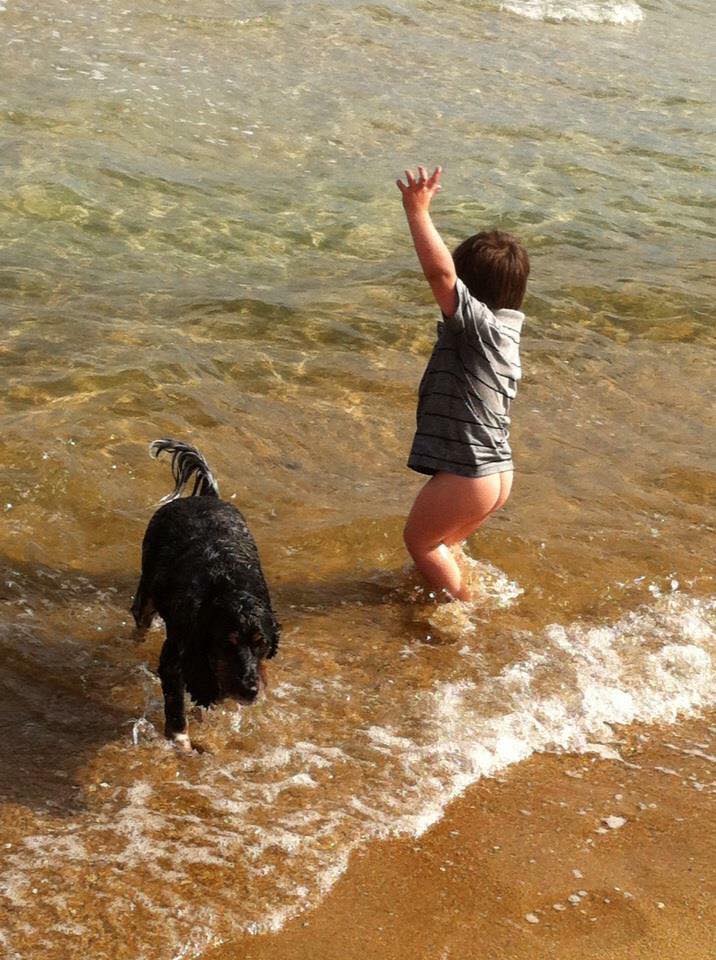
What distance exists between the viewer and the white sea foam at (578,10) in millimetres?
22719

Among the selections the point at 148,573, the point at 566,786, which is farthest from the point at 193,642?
the point at 566,786

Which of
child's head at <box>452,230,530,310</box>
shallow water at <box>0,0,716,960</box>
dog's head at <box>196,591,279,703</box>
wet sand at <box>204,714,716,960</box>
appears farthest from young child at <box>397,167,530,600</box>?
dog's head at <box>196,591,279,703</box>

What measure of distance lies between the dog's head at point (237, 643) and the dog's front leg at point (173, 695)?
0.94 ft

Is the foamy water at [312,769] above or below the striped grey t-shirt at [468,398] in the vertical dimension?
below

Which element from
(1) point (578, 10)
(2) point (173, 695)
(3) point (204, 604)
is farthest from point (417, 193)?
(1) point (578, 10)

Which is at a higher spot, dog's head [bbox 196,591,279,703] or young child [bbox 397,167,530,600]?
young child [bbox 397,167,530,600]

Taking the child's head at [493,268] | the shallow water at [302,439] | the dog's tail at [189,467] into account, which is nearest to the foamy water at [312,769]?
the shallow water at [302,439]

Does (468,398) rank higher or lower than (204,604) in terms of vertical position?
higher

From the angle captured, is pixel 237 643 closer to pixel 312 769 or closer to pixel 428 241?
pixel 312 769

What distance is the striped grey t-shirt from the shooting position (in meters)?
5.69

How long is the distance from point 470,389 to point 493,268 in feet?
1.94

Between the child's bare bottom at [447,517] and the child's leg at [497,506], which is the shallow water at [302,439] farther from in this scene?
the child's leg at [497,506]

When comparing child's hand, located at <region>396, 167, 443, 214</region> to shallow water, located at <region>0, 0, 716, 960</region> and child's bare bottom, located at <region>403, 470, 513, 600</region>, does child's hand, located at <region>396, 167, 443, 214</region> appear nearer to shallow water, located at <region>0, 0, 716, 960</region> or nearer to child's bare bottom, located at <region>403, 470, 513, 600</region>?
child's bare bottom, located at <region>403, 470, 513, 600</region>

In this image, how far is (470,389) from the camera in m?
5.75
